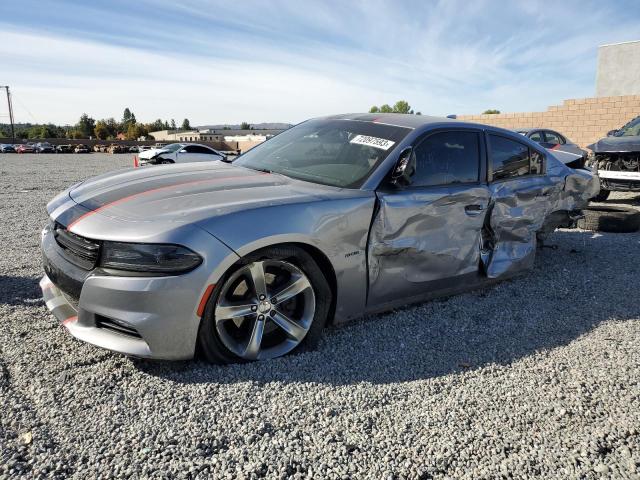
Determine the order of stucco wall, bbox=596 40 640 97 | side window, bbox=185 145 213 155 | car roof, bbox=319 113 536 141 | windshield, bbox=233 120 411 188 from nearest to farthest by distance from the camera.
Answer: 1. windshield, bbox=233 120 411 188
2. car roof, bbox=319 113 536 141
3. side window, bbox=185 145 213 155
4. stucco wall, bbox=596 40 640 97

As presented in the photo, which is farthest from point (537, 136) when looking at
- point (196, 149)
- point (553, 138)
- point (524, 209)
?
point (196, 149)

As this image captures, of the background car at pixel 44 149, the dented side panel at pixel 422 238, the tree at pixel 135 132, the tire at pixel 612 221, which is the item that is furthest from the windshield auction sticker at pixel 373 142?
the tree at pixel 135 132

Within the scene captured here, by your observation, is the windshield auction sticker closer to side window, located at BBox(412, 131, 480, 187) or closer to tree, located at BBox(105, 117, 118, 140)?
side window, located at BBox(412, 131, 480, 187)

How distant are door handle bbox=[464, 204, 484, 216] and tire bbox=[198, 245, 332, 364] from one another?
1463 millimetres

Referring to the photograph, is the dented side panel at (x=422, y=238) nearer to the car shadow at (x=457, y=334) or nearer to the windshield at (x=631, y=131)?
the car shadow at (x=457, y=334)

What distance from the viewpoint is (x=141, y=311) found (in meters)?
2.50

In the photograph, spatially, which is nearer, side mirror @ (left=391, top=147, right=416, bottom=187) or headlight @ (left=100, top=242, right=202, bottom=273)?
headlight @ (left=100, top=242, right=202, bottom=273)

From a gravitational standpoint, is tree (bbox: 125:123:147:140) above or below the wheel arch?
above

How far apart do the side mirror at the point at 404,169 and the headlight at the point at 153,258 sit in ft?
4.96

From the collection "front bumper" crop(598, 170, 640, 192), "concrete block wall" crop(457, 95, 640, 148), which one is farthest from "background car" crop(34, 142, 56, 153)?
"front bumper" crop(598, 170, 640, 192)

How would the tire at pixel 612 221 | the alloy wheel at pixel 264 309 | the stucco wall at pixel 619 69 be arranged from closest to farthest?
1. the alloy wheel at pixel 264 309
2. the tire at pixel 612 221
3. the stucco wall at pixel 619 69

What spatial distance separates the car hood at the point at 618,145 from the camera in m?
9.44

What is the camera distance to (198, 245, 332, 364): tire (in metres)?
2.71

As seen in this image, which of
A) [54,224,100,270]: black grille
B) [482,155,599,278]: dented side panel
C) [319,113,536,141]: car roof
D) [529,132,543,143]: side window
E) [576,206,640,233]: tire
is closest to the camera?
[54,224,100,270]: black grille
